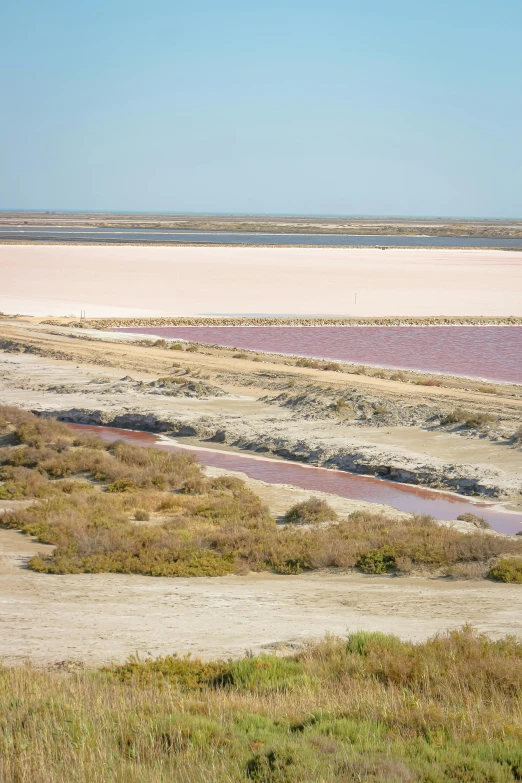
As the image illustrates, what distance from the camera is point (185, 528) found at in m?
13.7

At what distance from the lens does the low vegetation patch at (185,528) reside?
→ 12.0m

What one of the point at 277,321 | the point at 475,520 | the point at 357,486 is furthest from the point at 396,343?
the point at 475,520

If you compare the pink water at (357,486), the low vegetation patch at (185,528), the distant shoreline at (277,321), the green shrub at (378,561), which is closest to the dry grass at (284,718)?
the green shrub at (378,561)

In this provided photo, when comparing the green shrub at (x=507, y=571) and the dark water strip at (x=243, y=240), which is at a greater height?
the dark water strip at (x=243, y=240)

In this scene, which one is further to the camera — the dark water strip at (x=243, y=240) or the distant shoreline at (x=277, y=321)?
the dark water strip at (x=243, y=240)

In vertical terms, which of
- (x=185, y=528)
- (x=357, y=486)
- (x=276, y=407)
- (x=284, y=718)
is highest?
(x=284, y=718)

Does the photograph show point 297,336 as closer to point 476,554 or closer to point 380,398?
point 380,398

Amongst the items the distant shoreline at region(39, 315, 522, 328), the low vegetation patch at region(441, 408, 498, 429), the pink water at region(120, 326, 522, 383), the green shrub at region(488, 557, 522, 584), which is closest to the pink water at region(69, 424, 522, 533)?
the green shrub at region(488, 557, 522, 584)

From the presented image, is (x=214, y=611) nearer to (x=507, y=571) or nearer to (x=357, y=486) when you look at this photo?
(x=507, y=571)

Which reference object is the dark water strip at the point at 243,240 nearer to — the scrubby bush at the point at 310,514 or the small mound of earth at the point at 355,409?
the small mound of earth at the point at 355,409

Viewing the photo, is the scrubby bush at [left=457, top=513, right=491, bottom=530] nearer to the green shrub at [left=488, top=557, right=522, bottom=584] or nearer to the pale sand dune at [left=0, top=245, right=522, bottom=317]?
the green shrub at [left=488, top=557, right=522, bottom=584]

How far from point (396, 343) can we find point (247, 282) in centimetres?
2956

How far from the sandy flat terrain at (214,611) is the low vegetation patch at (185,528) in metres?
0.36

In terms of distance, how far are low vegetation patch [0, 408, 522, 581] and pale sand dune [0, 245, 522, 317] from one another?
3015 centimetres
